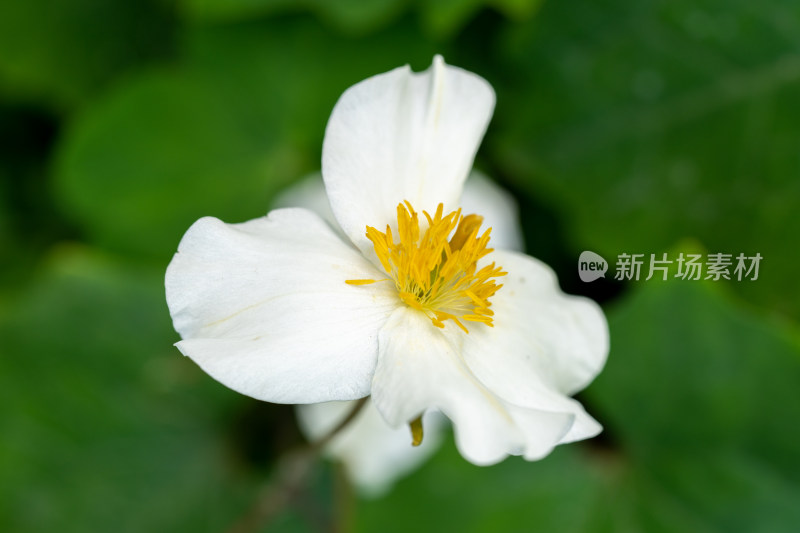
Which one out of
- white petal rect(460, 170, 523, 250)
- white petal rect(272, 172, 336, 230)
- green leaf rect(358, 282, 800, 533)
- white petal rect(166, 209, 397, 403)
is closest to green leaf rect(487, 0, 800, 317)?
white petal rect(460, 170, 523, 250)

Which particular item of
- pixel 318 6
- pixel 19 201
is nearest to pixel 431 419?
pixel 318 6

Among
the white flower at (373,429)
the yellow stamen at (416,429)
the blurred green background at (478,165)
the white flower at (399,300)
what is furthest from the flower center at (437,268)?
the blurred green background at (478,165)

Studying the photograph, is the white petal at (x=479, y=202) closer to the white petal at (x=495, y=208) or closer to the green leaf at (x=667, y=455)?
the white petal at (x=495, y=208)

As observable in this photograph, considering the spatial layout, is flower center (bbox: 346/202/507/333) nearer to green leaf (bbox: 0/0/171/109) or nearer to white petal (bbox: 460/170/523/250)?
white petal (bbox: 460/170/523/250)

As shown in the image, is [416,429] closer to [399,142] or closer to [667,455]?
[399,142]

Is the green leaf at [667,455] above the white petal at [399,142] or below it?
below

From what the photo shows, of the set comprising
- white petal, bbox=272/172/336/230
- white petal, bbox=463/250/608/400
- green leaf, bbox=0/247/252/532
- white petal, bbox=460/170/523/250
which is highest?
white petal, bbox=460/170/523/250
